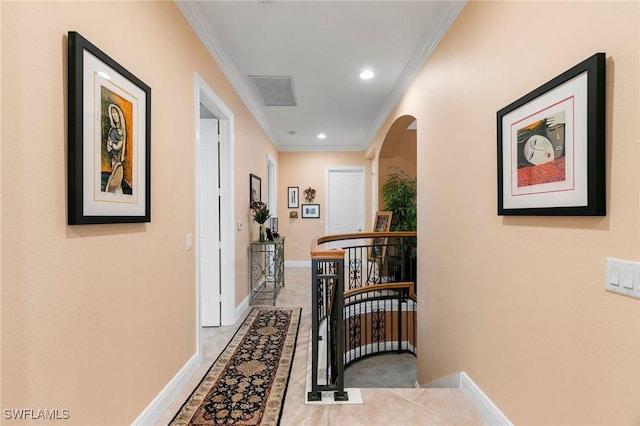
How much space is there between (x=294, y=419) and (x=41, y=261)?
Result: 1572 mm

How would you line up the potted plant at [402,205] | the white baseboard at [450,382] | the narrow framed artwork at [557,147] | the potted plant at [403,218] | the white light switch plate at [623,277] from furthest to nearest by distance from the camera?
the potted plant at [402,205]
the potted plant at [403,218]
the white baseboard at [450,382]
the narrow framed artwork at [557,147]
the white light switch plate at [623,277]

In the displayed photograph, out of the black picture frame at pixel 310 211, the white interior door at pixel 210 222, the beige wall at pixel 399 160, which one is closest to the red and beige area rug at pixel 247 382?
A: the white interior door at pixel 210 222

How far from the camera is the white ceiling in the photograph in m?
2.31

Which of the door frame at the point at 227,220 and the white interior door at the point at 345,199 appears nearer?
the door frame at the point at 227,220

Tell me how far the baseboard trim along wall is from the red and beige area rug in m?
1.25

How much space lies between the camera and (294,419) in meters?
1.85

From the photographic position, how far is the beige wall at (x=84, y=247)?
3.33 feet

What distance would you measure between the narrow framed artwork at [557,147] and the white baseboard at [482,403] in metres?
1.13

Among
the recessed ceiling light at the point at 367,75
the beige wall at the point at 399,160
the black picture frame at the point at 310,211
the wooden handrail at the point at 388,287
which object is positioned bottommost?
the wooden handrail at the point at 388,287

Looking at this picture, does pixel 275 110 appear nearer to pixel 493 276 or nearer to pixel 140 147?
pixel 140 147

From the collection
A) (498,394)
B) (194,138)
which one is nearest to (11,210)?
(194,138)

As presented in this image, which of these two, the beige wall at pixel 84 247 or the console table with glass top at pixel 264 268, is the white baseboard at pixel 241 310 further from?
the beige wall at pixel 84 247

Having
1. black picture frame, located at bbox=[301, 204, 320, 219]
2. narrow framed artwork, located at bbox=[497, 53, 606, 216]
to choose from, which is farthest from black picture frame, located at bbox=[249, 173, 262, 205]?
narrow framed artwork, located at bbox=[497, 53, 606, 216]

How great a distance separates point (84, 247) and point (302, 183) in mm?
6178
